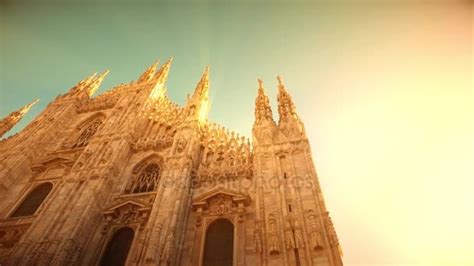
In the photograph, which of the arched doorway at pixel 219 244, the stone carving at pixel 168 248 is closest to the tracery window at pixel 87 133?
the stone carving at pixel 168 248

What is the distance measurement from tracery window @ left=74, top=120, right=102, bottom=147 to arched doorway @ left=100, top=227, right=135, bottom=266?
9.37 metres

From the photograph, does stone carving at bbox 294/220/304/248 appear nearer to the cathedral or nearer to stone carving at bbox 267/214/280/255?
the cathedral

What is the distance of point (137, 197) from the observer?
15477 millimetres

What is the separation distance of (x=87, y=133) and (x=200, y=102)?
30.2 feet

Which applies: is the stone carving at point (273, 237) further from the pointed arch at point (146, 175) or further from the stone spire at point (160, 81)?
the stone spire at point (160, 81)

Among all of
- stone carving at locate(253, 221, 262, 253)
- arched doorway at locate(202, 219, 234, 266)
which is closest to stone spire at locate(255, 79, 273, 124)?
arched doorway at locate(202, 219, 234, 266)

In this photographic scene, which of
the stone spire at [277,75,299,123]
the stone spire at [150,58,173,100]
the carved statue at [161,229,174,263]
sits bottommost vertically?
the carved statue at [161,229,174,263]

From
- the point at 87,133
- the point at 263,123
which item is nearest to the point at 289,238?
the point at 263,123

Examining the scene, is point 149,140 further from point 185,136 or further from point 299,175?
point 299,175

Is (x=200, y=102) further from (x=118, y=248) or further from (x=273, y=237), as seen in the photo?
(x=273, y=237)

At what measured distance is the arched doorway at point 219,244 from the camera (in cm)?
1216

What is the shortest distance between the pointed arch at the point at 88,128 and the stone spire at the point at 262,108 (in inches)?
488

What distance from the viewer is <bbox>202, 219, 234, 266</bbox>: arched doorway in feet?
39.9

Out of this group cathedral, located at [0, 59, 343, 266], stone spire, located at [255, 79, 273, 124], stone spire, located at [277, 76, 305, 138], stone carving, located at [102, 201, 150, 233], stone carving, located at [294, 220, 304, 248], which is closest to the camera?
stone carving, located at [294, 220, 304, 248]
